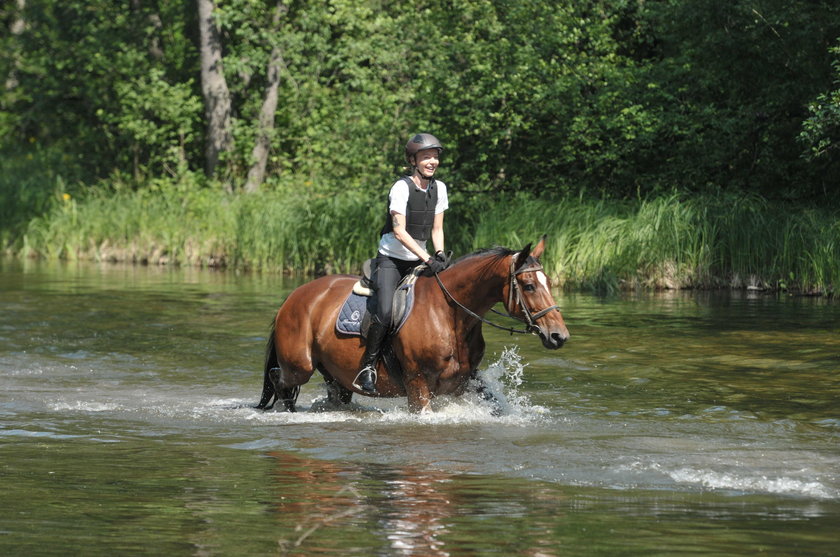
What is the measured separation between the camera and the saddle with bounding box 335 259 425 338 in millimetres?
10172

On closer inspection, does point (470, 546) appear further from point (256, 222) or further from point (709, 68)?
point (256, 222)

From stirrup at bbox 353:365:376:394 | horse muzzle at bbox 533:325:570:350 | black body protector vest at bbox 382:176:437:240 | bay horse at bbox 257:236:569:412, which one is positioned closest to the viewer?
horse muzzle at bbox 533:325:570:350

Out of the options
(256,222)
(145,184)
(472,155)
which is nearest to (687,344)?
(472,155)

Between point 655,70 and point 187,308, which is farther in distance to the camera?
point 655,70

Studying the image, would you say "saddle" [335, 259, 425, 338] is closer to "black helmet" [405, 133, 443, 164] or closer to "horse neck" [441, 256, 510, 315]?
"horse neck" [441, 256, 510, 315]

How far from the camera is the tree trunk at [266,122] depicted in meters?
32.2

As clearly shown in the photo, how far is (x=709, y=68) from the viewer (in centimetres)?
2388

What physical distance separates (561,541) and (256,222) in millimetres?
20696

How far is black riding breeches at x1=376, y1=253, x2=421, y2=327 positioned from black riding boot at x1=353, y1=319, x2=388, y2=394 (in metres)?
0.09

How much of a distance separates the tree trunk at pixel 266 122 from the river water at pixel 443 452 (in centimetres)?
1564

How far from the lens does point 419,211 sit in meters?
10.2

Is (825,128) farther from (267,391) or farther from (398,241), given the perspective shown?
(267,391)

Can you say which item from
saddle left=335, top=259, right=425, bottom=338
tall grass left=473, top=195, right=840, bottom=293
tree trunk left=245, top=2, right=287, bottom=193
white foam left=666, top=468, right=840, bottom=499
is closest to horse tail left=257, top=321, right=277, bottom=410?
saddle left=335, top=259, right=425, bottom=338

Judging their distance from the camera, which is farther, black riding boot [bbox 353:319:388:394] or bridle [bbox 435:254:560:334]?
black riding boot [bbox 353:319:388:394]
